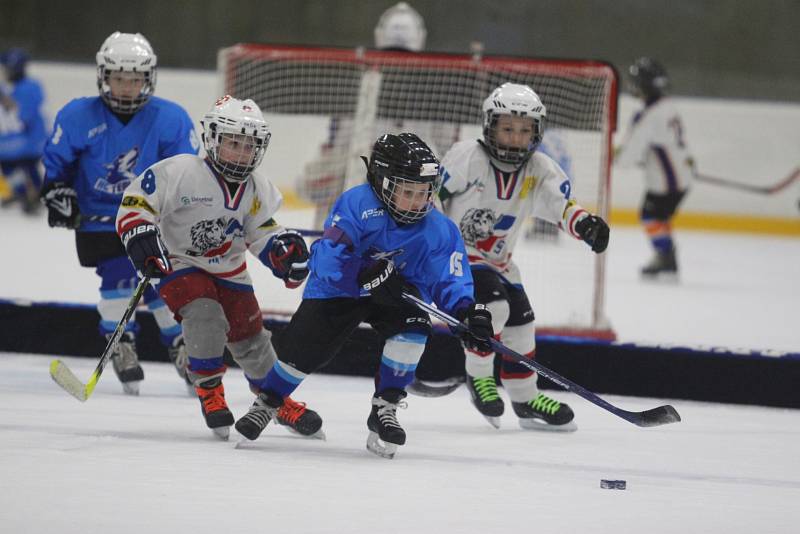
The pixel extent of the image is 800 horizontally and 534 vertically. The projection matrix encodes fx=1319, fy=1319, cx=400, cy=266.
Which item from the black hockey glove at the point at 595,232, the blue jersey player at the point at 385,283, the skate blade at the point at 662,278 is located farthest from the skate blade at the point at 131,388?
the skate blade at the point at 662,278

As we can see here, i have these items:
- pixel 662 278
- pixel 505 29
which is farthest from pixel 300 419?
pixel 505 29

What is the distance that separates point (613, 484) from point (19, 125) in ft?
22.6

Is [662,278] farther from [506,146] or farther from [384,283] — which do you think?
[384,283]

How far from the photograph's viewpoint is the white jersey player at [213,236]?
3547 millimetres

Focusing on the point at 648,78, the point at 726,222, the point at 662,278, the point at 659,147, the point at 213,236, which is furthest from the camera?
the point at 726,222

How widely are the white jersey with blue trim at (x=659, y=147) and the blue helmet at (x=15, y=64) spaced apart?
4.18 metres

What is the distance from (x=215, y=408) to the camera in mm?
3580

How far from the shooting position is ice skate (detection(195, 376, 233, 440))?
11.7 feet

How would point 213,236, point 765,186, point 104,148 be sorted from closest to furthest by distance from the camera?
1. point 213,236
2. point 104,148
3. point 765,186

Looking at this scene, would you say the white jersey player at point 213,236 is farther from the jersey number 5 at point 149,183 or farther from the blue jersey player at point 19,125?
the blue jersey player at point 19,125

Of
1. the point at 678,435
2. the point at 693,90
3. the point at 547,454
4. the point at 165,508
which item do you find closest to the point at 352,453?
the point at 547,454

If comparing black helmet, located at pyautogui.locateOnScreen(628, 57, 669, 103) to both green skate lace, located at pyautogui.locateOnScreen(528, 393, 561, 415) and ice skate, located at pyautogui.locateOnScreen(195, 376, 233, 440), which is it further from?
ice skate, located at pyautogui.locateOnScreen(195, 376, 233, 440)

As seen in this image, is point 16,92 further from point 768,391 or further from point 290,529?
point 290,529

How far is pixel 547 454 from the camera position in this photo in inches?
145
